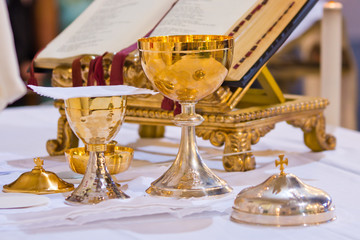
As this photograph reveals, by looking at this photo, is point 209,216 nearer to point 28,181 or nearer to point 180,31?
point 28,181

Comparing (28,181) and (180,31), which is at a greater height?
(180,31)

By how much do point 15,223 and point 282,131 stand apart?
87 centimetres

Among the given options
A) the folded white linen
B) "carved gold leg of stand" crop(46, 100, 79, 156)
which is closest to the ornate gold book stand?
"carved gold leg of stand" crop(46, 100, 79, 156)

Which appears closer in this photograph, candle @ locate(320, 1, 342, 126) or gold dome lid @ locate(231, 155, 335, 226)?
gold dome lid @ locate(231, 155, 335, 226)

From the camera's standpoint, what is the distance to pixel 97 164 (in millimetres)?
864

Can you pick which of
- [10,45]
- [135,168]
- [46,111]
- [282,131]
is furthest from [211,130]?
[10,45]

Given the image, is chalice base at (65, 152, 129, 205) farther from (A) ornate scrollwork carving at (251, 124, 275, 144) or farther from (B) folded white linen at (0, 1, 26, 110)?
(B) folded white linen at (0, 1, 26, 110)

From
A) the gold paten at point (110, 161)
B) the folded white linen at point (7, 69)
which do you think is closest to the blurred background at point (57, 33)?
the folded white linen at point (7, 69)

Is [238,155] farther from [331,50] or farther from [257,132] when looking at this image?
[331,50]

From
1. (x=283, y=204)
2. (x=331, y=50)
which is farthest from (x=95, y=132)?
(x=331, y=50)

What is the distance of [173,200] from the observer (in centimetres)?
85

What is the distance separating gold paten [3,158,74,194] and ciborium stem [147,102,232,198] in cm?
12

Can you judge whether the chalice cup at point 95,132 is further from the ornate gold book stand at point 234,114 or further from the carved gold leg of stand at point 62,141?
the carved gold leg of stand at point 62,141

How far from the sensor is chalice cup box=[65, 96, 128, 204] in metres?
0.83
